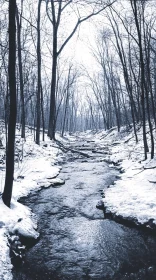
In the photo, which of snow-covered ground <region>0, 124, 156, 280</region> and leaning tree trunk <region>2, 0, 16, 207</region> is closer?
snow-covered ground <region>0, 124, 156, 280</region>

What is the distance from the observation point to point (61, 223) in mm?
5566

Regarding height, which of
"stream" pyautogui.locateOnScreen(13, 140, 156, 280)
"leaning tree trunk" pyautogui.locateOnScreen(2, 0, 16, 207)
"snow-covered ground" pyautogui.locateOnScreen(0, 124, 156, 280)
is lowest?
"stream" pyautogui.locateOnScreen(13, 140, 156, 280)

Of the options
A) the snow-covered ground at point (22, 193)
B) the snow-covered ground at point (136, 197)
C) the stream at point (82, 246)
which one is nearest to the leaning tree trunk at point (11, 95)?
the snow-covered ground at point (22, 193)

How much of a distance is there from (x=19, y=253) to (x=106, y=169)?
24.1 feet

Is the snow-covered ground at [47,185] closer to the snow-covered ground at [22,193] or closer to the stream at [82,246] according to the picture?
the snow-covered ground at [22,193]

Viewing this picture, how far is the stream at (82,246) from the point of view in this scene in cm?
378

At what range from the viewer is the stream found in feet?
12.4

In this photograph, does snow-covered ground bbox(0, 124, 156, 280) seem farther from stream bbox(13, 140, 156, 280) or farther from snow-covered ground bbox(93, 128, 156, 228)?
stream bbox(13, 140, 156, 280)

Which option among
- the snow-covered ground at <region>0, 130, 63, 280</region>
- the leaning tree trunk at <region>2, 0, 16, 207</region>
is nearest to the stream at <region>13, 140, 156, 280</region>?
the snow-covered ground at <region>0, 130, 63, 280</region>

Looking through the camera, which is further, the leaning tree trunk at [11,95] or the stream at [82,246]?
the leaning tree trunk at [11,95]

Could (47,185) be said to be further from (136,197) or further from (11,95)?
(11,95)

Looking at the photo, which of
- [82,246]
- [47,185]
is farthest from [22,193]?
[82,246]

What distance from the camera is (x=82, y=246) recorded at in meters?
4.54

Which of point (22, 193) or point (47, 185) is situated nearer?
point (22, 193)
